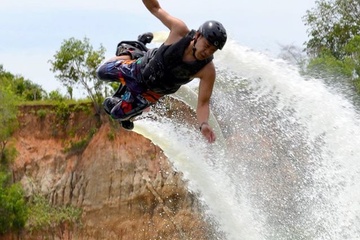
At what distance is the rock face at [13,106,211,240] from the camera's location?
Result: 80.3 ft

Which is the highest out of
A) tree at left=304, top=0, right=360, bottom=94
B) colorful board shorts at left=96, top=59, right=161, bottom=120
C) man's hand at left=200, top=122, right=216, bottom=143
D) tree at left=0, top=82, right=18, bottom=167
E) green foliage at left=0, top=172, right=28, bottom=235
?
man's hand at left=200, top=122, right=216, bottom=143

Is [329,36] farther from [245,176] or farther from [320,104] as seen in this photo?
[320,104]

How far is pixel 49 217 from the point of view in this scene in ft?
83.4

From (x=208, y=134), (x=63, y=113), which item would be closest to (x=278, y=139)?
(x=208, y=134)

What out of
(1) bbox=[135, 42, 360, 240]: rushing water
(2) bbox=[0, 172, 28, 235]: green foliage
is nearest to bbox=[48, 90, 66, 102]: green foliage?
(2) bbox=[0, 172, 28, 235]: green foliage

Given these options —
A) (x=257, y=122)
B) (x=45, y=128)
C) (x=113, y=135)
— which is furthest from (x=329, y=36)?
(x=257, y=122)

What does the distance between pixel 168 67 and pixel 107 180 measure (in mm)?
17842

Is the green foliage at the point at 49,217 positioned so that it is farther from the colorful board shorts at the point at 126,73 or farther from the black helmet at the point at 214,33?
the black helmet at the point at 214,33

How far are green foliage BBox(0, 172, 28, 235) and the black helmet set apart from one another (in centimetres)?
1845

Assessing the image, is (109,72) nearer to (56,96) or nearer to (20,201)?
(20,201)

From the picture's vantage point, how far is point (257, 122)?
12.4 m

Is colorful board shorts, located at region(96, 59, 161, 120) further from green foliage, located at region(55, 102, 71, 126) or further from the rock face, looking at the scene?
green foliage, located at region(55, 102, 71, 126)

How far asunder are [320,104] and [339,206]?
53.2 inches

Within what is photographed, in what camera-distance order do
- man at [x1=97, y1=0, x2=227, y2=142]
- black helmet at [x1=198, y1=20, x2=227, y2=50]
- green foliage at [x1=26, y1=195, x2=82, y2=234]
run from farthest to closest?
green foliage at [x1=26, y1=195, x2=82, y2=234] → man at [x1=97, y1=0, x2=227, y2=142] → black helmet at [x1=198, y1=20, x2=227, y2=50]
